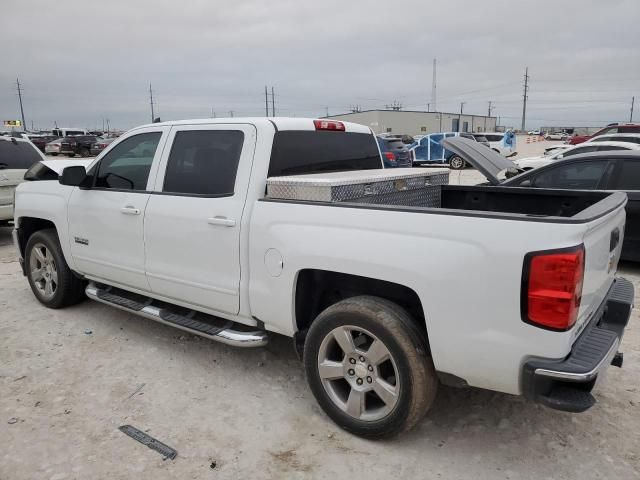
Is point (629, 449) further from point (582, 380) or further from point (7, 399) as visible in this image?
point (7, 399)

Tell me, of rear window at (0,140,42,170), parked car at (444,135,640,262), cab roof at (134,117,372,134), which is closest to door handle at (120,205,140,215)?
cab roof at (134,117,372,134)

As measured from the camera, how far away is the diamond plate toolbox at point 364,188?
10.1 ft

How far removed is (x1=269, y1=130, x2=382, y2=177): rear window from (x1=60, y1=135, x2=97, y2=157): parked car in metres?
33.4

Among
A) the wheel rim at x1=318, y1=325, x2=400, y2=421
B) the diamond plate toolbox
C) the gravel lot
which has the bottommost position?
the gravel lot

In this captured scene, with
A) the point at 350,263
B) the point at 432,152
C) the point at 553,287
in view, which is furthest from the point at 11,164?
the point at 432,152

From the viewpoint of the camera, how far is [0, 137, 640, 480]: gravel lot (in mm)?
2762

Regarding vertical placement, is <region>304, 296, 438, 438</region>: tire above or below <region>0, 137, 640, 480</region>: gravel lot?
above

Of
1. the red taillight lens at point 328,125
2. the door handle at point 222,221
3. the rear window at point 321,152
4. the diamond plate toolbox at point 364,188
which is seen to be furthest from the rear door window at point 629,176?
the door handle at point 222,221

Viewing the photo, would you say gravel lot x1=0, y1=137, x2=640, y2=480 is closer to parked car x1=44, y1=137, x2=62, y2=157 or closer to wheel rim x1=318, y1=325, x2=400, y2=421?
wheel rim x1=318, y1=325, x2=400, y2=421

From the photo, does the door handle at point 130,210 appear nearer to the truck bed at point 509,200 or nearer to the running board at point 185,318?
the running board at point 185,318

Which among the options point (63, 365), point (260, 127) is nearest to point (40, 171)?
point (63, 365)

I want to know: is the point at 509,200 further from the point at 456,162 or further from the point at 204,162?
the point at 456,162

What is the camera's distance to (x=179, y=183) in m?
3.82

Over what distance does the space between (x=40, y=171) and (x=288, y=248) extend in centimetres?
374
